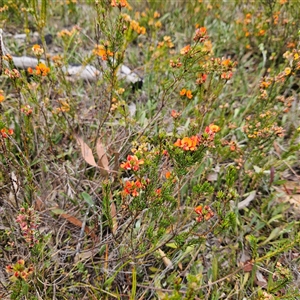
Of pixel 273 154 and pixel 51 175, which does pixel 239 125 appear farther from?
pixel 51 175

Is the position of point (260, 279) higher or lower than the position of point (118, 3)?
lower

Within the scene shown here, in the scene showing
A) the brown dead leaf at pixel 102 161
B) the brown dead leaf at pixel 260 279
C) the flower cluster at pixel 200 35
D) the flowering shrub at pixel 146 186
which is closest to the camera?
the flowering shrub at pixel 146 186

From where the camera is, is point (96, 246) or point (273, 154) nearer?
point (96, 246)

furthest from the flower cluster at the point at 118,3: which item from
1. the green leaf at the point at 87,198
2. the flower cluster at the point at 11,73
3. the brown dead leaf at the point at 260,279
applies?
the brown dead leaf at the point at 260,279

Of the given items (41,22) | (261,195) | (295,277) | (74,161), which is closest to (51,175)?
(74,161)

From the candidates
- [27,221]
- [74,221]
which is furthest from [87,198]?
[27,221]

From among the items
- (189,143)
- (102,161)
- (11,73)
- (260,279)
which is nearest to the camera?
(189,143)

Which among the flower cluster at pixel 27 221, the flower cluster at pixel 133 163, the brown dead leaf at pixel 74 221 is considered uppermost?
the flower cluster at pixel 133 163

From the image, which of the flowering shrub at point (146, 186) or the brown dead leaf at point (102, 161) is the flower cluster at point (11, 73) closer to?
Result: the flowering shrub at point (146, 186)

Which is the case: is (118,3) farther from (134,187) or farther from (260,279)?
(260,279)

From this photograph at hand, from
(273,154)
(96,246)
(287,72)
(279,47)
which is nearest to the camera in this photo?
(96,246)

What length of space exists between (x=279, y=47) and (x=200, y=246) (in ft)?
6.59

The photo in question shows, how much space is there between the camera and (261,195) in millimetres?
2016

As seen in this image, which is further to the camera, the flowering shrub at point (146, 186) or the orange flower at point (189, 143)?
the flowering shrub at point (146, 186)
